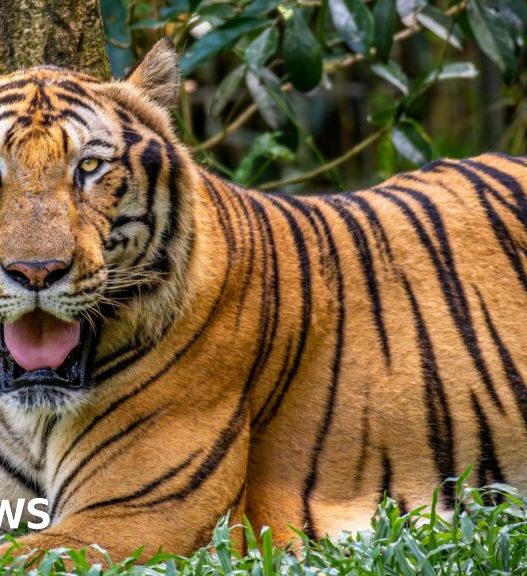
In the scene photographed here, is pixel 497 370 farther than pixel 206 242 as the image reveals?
Yes

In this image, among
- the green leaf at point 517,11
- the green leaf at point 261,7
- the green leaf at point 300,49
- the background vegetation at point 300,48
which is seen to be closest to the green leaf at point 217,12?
the background vegetation at point 300,48

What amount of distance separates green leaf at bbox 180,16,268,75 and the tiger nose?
233 centimetres

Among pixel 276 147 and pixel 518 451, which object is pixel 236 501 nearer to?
pixel 518 451

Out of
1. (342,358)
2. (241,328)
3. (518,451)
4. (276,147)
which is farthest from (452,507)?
(276,147)

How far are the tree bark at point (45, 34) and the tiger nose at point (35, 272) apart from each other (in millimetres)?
1408

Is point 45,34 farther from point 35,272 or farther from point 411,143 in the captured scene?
point 411,143

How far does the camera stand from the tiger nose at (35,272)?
136 inches

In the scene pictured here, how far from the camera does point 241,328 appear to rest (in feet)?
13.0

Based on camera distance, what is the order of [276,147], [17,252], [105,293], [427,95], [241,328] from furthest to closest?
[427,95] → [276,147] → [241,328] → [105,293] → [17,252]

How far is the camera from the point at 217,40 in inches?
224

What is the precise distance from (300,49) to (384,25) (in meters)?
0.39

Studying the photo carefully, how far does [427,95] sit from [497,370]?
10.1m

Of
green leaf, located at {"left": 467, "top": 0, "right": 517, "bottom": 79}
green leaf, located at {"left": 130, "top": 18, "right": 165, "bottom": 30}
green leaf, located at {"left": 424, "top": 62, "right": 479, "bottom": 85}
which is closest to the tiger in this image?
green leaf, located at {"left": 467, "top": 0, "right": 517, "bottom": 79}

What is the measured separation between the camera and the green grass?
324cm
